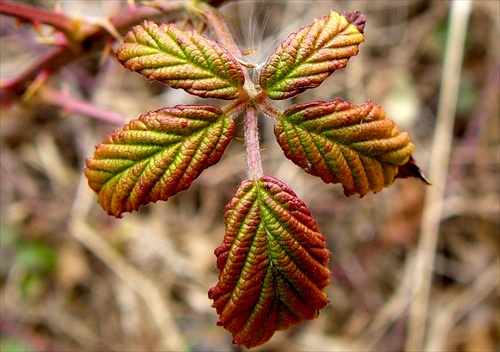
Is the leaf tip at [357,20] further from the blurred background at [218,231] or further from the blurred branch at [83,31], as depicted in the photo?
the blurred background at [218,231]

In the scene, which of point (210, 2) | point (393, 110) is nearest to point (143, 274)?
point (393, 110)

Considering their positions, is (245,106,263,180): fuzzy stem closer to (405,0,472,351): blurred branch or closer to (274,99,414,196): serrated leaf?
(274,99,414,196): serrated leaf

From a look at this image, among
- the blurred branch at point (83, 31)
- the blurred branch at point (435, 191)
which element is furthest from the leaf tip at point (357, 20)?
the blurred branch at point (435, 191)

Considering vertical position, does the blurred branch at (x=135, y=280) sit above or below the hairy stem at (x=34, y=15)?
below

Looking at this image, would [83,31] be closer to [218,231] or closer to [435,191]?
[218,231]

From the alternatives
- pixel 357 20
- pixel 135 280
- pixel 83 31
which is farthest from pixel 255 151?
pixel 135 280

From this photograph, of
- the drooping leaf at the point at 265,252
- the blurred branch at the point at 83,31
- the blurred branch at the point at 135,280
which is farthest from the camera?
the blurred branch at the point at 135,280
